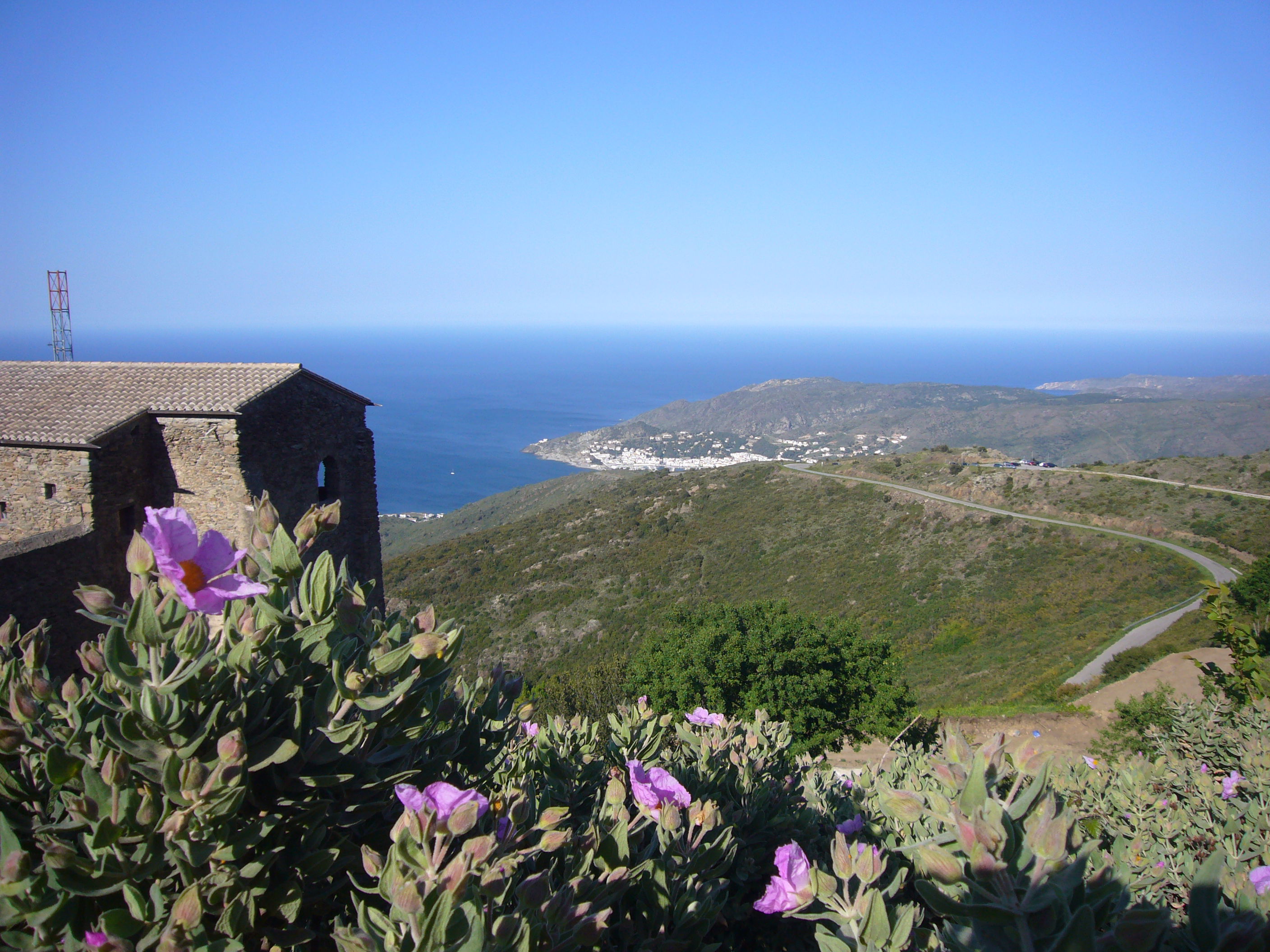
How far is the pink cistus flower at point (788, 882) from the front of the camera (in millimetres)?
1749

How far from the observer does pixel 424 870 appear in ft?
4.92

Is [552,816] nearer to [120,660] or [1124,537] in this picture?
→ [120,660]

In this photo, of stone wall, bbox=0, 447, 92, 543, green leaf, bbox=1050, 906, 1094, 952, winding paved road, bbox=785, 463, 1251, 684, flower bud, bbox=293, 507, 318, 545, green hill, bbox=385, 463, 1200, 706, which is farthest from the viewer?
green hill, bbox=385, 463, 1200, 706

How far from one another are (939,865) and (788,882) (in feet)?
1.73

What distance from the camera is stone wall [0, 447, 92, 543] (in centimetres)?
748

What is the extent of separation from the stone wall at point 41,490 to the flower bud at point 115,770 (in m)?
7.63

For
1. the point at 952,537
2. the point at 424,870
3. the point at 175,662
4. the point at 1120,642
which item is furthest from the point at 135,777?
the point at 952,537

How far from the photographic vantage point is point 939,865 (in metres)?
1.38

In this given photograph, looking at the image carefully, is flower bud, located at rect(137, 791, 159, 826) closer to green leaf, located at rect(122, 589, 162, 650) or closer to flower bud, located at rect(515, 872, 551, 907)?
green leaf, located at rect(122, 589, 162, 650)

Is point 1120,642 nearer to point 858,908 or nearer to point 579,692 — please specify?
point 579,692

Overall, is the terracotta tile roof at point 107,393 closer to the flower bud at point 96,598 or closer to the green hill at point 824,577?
the flower bud at point 96,598

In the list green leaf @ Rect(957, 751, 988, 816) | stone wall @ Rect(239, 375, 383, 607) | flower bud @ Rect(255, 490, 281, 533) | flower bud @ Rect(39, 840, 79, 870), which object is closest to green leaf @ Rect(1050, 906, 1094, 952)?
green leaf @ Rect(957, 751, 988, 816)

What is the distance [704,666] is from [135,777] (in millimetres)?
10174

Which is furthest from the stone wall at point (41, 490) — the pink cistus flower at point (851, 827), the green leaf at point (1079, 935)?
the green leaf at point (1079, 935)
